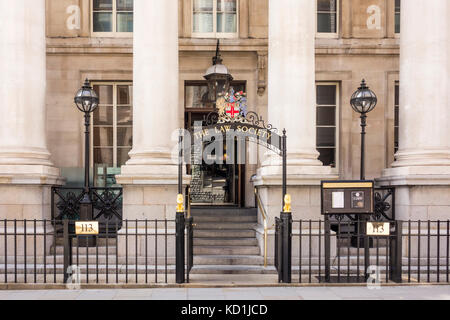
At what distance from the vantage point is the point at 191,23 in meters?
14.9

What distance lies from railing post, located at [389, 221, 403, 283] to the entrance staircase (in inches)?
97.2

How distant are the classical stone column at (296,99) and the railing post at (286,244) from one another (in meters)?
2.06

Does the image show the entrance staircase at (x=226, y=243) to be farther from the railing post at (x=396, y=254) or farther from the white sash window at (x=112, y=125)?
the white sash window at (x=112, y=125)

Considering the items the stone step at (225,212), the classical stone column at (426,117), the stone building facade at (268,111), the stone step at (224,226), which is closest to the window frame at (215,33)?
the stone building facade at (268,111)

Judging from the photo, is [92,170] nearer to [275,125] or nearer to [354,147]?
[275,125]

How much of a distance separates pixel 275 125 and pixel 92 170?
23.1 feet

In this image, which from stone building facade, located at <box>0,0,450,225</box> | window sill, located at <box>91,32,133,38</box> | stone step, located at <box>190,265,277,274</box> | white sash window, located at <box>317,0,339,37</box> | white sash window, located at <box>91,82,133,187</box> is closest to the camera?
stone step, located at <box>190,265,277,274</box>

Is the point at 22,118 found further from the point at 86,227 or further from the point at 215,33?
the point at 215,33

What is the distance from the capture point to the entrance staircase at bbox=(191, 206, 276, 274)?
9836mm

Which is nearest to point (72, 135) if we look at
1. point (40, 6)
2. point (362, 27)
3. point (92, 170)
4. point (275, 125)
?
point (92, 170)

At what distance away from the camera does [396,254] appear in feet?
28.7

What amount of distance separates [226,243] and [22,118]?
5.90m

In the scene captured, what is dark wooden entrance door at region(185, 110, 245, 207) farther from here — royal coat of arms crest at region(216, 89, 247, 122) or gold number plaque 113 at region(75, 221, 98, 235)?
gold number plaque 113 at region(75, 221, 98, 235)

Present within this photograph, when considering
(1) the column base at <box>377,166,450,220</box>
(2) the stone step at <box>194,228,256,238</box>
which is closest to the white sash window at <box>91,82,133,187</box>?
(2) the stone step at <box>194,228,256,238</box>
